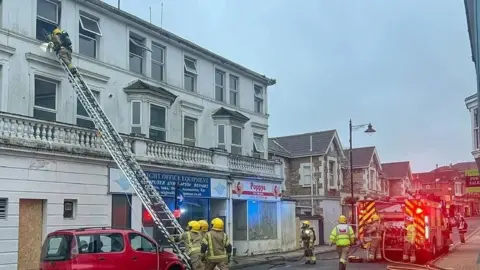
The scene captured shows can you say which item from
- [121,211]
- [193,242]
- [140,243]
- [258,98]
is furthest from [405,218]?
[140,243]

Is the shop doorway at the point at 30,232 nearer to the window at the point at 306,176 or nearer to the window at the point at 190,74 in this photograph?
Answer: the window at the point at 190,74

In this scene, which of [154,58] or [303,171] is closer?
[154,58]

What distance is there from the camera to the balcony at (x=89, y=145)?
1455cm

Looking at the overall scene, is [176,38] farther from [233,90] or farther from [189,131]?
[233,90]

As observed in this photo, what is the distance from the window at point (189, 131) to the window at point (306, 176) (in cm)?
1678

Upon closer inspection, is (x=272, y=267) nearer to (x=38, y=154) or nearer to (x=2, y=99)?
(x=38, y=154)

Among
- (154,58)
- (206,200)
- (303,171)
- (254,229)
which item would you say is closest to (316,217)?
(303,171)

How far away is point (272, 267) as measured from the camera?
19.9 m

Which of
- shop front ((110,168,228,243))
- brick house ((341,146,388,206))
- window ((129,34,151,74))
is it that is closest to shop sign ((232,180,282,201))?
shop front ((110,168,228,243))

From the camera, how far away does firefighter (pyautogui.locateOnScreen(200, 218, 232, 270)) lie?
1215 centimetres

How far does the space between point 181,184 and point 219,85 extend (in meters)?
6.37

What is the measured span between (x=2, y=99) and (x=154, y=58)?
24.1 ft

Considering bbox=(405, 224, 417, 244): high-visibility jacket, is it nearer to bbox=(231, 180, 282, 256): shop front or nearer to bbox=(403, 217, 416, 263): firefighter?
bbox=(403, 217, 416, 263): firefighter

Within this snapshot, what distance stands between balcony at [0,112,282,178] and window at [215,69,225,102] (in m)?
2.90
